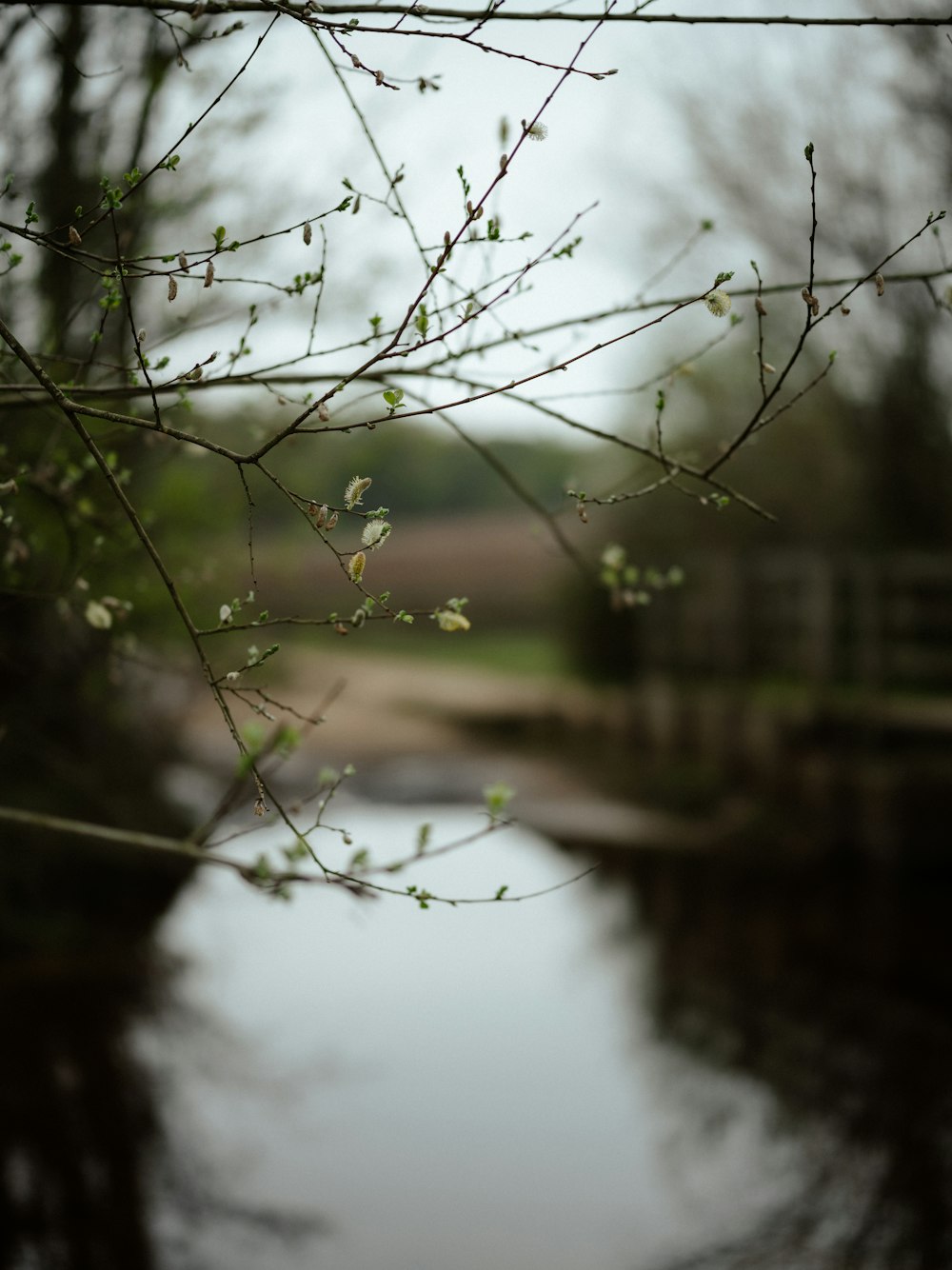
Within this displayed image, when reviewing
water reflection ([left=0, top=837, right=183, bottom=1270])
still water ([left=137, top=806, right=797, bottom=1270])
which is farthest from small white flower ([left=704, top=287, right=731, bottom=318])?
water reflection ([left=0, top=837, right=183, bottom=1270])

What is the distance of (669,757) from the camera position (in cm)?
776

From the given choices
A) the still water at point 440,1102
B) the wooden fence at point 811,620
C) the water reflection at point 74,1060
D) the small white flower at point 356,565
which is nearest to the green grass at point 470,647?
the wooden fence at point 811,620

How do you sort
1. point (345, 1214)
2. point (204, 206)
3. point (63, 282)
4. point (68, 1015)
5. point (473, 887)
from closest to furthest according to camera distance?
1. point (345, 1214)
2. point (63, 282)
3. point (204, 206)
4. point (68, 1015)
5. point (473, 887)

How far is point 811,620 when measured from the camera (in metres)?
6.54

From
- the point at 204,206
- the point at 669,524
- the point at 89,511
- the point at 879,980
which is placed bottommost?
the point at 879,980

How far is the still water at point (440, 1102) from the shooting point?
299cm

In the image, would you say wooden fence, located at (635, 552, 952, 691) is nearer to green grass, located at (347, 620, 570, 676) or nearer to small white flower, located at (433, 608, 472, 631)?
green grass, located at (347, 620, 570, 676)

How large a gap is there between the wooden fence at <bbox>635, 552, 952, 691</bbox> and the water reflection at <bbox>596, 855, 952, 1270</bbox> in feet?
3.99

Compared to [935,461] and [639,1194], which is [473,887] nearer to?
[639,1194]

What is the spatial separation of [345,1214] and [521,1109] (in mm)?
696

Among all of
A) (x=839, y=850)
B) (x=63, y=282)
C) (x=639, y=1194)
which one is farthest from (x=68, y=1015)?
(x=839, y=850)

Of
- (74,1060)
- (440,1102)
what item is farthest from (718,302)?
(74,1060)

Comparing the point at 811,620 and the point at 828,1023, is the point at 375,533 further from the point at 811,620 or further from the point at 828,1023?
the point at 811,620

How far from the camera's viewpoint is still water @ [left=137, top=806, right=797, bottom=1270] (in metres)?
2.99
